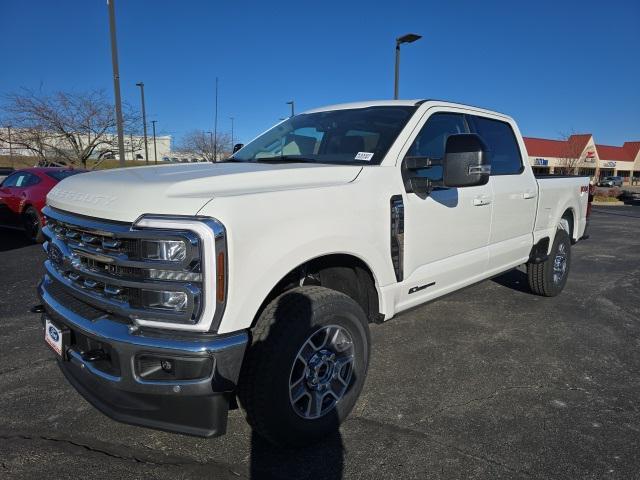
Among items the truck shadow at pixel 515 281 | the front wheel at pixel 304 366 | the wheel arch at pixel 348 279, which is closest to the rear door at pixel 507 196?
the truck shadow at pixel 515 281

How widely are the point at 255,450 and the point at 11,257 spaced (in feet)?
23.4

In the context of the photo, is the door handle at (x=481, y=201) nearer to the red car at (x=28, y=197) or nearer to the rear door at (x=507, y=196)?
the rear door at (x=507, y=196)

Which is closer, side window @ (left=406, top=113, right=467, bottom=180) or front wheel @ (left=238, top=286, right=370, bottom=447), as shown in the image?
front wheel @ (left=238, top=286, right=370, bottom=447)

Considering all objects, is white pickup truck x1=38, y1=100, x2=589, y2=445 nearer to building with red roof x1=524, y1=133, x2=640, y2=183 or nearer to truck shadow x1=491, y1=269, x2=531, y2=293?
truck shadow x1=491, y1=269, x2=531, y2=293

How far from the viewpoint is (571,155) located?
4028 cm

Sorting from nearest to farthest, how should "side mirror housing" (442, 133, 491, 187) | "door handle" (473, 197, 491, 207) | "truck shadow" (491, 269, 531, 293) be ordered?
1. "side mirror housing" (442, 133, 491, 187)
2. "door handle" (473, 197, 491, 207)
3. "truck shadow" (491, 269, 531, 293)

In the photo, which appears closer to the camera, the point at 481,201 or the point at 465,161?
the point at 465,161

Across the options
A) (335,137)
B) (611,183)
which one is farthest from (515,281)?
(611,183)

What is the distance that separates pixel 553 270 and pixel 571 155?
1601 inches

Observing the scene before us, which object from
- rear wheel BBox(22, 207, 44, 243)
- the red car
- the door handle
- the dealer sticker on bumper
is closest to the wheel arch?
the dealer sticker on bumper

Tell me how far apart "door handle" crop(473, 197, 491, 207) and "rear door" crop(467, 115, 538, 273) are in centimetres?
14

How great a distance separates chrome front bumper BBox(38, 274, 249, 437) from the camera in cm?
198

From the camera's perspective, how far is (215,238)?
1955mm

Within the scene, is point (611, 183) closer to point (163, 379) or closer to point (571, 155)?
point (571, 155)
